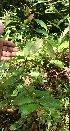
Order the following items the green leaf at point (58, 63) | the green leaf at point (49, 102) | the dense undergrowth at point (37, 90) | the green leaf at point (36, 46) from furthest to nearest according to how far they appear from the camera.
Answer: the green leaf at point (58, 63) → the green leaf at point (36, 46) → the dense undergrowth at point (37, 90) → the green leaf at point (49, 102)

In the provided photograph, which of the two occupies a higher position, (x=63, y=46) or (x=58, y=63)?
(x=63, y=46)

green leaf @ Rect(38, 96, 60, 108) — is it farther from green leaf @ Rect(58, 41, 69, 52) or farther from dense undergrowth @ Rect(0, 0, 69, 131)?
green leaf @ Rect(58, 41, 69, 52)

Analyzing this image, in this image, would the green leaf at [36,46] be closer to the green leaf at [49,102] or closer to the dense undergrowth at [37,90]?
the dense undergrowth at [37,90]

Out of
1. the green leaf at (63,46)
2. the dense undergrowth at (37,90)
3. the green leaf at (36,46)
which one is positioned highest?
the green leaf at (36,46)

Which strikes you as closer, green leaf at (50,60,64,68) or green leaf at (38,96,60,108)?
green leaf at (38,96,60,108)

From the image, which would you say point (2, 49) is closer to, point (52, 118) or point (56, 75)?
point (56, 75)

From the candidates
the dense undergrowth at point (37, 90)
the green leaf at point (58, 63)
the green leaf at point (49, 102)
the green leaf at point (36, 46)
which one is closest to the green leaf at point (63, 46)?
the dense undergrowth at point (37, 90)

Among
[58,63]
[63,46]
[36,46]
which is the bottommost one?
[58,63]

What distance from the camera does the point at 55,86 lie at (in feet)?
8.10

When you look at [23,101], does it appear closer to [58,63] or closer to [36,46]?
[36,46]

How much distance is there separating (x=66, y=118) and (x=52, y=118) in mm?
174

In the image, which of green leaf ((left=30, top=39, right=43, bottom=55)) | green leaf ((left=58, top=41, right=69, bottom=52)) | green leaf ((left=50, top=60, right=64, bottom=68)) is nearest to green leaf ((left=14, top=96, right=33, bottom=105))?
green leaf ((left=30, top=39, right=43, bottom=55))

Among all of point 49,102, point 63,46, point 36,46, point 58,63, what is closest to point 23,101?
point 49,102

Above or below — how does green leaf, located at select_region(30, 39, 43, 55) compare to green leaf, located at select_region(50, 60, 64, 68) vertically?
above
